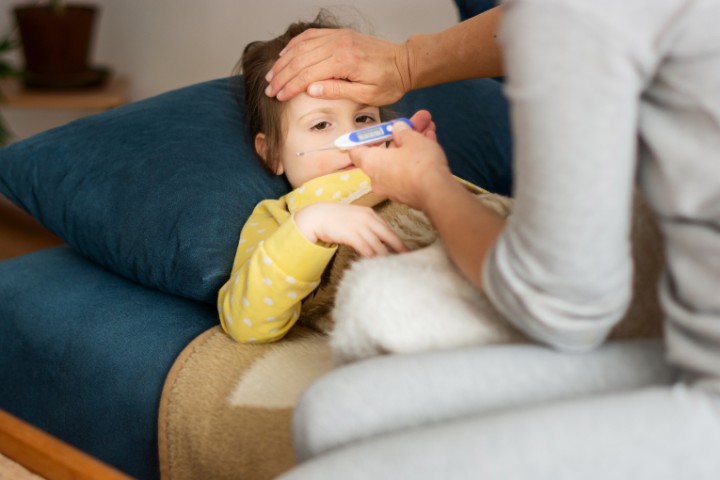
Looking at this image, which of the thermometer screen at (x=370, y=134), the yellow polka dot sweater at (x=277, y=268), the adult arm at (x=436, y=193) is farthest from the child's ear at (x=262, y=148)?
the adult arm at (x=436, y=193)

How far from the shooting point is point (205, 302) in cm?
130

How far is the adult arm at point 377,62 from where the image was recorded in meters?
1.31

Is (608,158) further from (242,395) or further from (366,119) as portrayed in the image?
(366,119)

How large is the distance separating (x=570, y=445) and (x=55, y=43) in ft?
7.51

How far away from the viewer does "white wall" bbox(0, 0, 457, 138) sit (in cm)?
226

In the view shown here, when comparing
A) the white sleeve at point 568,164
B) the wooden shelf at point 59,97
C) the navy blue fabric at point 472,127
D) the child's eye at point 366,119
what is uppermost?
the white sleeve at point 568,164

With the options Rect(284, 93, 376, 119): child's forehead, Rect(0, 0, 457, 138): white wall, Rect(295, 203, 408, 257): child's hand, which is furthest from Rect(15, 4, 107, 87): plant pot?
Rect(295, 203, 408, 257): child's hand

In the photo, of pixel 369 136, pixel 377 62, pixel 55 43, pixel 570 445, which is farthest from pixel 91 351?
pixel 55 43

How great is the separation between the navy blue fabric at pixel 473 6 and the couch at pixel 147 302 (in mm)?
553

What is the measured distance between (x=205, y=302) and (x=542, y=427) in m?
0.71

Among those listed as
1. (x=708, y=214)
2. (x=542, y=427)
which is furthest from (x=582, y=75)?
(x=542, y=427)

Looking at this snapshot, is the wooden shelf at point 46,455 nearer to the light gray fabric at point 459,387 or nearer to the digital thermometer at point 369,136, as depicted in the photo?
the light gray fabric at point 459,387

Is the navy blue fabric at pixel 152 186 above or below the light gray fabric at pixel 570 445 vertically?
below

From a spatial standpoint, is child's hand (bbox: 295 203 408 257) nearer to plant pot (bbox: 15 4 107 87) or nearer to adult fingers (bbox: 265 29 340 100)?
adult fingers (bbox: 265 29 340 100)
